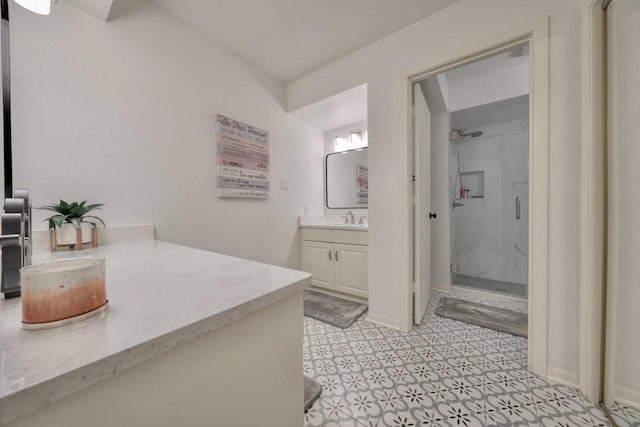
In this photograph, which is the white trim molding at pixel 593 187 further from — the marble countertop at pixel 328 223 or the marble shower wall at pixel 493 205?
the marble shower wall at pixel 493 205

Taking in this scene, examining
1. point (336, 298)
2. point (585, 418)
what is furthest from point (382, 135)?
point (585, 418)

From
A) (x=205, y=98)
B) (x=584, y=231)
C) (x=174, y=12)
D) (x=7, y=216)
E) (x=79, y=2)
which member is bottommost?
(x=584, y=231)

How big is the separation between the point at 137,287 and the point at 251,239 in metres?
1.62

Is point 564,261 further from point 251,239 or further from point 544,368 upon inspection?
point 251,239

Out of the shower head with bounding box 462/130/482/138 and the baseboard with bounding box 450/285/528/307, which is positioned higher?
the shower head with bounding box 462/130/482/138

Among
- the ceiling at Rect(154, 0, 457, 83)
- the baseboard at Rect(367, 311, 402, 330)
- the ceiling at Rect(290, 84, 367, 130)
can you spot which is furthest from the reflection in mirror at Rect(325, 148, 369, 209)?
the baseboard at Rect(367, 311, 402, 330)

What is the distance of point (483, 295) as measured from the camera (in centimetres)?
240

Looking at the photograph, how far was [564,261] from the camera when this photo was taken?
1.28 meters

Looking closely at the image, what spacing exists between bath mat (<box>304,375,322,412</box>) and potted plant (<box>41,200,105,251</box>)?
1.34 meters

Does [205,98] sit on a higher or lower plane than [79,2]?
lower

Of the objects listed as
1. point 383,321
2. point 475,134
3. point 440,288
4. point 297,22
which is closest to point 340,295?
point 383,321

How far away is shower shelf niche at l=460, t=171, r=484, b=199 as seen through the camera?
117 inches

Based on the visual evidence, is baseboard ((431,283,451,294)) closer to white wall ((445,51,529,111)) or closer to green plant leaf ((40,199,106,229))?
white wall ((445,51,529,111))

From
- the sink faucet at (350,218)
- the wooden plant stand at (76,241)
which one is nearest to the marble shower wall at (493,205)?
the sink faucet at (350,218)
